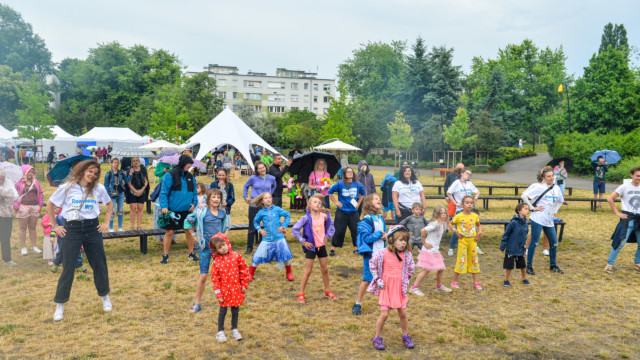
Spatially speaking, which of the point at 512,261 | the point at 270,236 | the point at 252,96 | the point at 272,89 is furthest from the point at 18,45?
the point at 512,261

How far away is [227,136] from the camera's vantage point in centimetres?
2212

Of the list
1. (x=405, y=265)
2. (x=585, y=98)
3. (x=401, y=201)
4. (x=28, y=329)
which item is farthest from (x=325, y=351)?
(x=585, y=98)

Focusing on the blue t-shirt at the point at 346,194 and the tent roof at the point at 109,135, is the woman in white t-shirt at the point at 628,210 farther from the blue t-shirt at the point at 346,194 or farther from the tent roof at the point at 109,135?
the tent roof at the point at 109,135

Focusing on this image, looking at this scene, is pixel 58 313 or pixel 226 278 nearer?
pixel 226 278

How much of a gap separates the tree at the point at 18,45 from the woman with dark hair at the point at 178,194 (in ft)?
205

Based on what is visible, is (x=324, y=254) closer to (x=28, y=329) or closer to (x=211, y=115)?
(x=28, y=329)

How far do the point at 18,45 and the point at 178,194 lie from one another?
67.4 metres

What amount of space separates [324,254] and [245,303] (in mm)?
1317

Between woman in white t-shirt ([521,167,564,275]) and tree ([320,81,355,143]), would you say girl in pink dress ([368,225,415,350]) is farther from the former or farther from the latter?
tree ([320,81,355,143])

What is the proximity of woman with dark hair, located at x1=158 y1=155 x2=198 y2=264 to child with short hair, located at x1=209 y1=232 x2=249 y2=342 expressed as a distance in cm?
298

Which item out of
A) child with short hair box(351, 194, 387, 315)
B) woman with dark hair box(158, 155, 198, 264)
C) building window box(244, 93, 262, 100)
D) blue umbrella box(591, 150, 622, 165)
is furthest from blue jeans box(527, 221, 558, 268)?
building window box(244, 93, 262, 100)

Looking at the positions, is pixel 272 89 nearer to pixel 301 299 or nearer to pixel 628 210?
pixel 628 210

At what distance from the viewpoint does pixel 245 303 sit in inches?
226

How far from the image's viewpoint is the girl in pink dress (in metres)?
4.48
